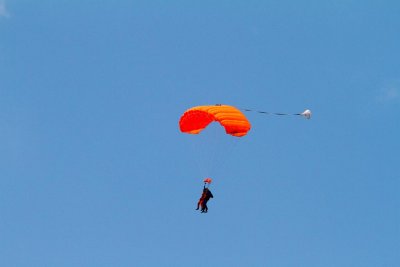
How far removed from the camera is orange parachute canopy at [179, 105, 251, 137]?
34.1 m

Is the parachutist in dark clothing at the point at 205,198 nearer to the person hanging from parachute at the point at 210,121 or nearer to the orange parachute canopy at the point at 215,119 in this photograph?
the person hanging from parachute at the point at 210,121

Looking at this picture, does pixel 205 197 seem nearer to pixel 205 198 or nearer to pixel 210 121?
pixel 205 198

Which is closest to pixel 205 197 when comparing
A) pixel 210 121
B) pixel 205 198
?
pixel 205 198

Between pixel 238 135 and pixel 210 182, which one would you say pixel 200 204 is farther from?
pixel 238 135

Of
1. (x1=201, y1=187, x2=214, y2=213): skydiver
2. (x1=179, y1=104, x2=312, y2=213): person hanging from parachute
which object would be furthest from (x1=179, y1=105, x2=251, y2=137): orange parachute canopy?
(x1=201, y1=187, x2=214, y2=213): skydiver

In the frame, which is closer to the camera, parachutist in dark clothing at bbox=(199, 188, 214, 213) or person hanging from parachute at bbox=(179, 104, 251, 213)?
person hanging from parachute at bbox=(179, 104, 251, 213)

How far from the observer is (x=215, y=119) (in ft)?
113

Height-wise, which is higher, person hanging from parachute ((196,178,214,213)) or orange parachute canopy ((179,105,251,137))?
orange parachute canopy ((179,105,251,137))

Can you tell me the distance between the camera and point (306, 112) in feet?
112

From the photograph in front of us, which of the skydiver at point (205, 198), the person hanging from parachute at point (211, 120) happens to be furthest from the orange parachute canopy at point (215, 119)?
the skydiver at point (205, 198)

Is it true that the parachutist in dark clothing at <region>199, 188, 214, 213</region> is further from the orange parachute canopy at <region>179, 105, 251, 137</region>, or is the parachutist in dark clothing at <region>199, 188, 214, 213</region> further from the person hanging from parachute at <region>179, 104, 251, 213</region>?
the orange parachute canopy at <region>179, 105, 251, 137</region>

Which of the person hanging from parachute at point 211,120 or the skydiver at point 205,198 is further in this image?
the skydiver at point 205,198

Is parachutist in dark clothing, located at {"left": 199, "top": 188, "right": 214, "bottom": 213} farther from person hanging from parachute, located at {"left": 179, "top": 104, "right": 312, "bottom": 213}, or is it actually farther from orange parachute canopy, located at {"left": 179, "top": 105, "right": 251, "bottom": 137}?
orange parachute canopy, located at {"left": 179, "top": 105, "right": 251, "bottom": 137}

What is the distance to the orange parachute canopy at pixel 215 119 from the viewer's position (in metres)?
34.1
